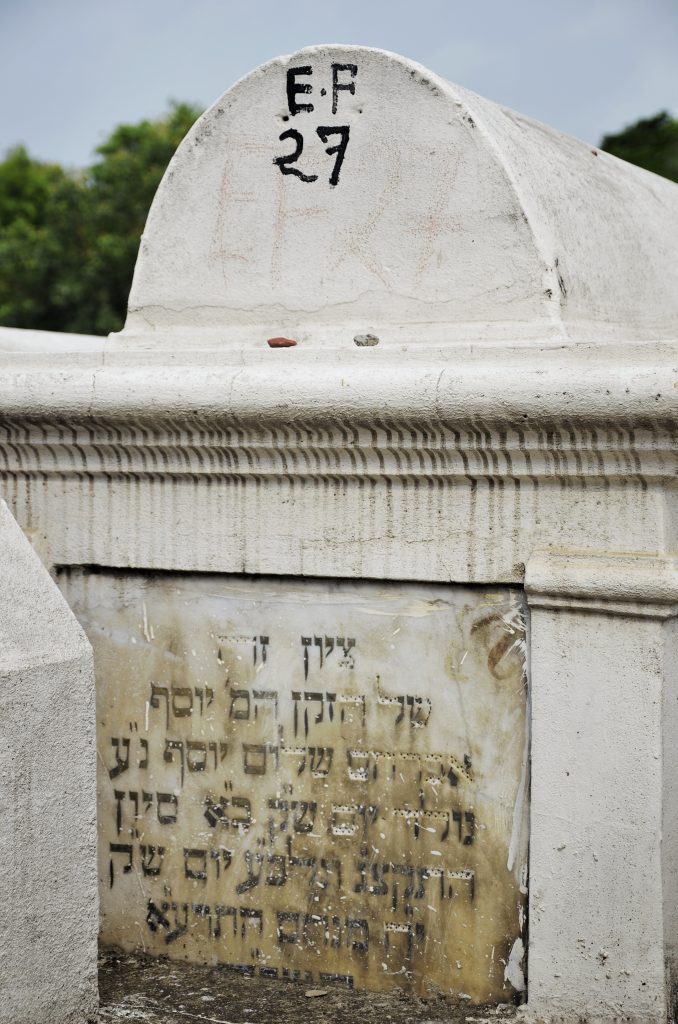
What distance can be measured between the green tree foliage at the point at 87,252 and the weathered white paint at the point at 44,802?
16.5 m

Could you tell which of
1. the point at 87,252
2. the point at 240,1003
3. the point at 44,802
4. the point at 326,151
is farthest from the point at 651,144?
the point at 44,802

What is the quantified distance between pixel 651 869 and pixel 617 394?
122 cm

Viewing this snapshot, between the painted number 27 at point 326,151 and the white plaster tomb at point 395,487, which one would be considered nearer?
the white plaster tomb at point 395,487

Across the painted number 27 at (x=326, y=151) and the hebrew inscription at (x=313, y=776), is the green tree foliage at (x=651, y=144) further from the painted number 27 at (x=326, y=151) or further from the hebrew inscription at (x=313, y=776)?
the hebrew inscription at (x=313, y=776)

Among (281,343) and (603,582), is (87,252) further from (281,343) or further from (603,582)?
(603,582)

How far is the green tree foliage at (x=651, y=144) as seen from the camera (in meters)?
14.0

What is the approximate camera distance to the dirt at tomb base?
132 inches

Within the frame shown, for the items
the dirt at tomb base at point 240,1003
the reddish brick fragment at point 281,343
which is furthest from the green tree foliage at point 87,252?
the dirt at tomb base at point 240,1003

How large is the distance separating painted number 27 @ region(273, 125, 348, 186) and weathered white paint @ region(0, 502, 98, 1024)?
4.61 feet

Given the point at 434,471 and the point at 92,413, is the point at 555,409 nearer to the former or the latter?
the point at 434,471

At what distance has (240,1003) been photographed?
3.48m

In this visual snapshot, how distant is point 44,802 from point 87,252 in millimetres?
17792

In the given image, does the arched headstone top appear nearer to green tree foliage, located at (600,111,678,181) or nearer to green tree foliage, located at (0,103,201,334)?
green tree foliage, located at (600,111,678,181)

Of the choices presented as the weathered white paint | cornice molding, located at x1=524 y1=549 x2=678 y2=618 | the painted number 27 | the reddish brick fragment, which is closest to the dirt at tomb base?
the weathered white paint
